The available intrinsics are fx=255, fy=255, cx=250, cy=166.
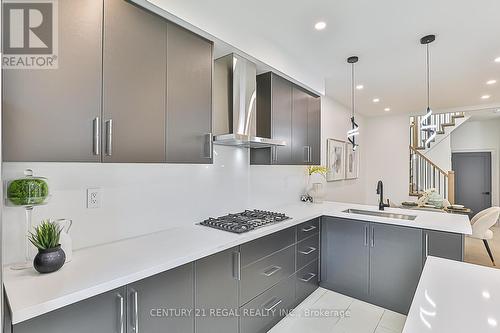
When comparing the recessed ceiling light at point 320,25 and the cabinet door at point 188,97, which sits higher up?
the recessed ceiling light at point 320,25

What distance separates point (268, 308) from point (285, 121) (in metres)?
1.88

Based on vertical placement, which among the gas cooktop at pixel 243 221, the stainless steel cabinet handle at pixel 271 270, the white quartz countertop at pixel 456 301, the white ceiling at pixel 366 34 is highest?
the white ceiling at pixel 366 34

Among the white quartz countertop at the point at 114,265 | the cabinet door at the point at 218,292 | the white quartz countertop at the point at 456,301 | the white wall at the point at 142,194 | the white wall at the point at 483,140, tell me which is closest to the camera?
the white quartz countertop at the point at 456,301

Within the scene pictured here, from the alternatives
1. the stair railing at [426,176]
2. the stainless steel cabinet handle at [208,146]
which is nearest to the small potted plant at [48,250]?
the stainless steel cabinet handle at [208,146]

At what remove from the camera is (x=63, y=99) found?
3.99ft

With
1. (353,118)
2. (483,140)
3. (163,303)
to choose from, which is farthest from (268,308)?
(483,140)

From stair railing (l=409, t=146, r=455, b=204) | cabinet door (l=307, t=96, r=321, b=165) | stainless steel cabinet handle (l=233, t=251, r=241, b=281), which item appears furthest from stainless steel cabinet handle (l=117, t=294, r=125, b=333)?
stair railing (l=409, t=146, r=455, b=204)

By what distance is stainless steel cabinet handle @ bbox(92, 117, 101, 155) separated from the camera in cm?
130

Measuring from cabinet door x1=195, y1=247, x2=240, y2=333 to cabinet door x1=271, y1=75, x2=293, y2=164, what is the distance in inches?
49.8

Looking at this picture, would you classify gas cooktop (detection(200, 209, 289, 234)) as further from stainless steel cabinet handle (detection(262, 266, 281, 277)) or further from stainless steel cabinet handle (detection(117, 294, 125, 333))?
stainless steel cabinet handle (detection(117, 294, 125, 333))

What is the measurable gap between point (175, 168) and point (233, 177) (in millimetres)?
765

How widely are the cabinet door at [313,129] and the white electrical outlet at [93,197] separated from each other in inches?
95.6

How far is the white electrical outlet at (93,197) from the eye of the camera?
1624 mm

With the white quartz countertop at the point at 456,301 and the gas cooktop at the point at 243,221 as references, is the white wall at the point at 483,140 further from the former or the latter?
the white quartz countertop at the point at 456,301
